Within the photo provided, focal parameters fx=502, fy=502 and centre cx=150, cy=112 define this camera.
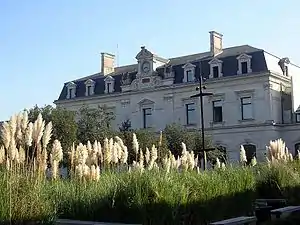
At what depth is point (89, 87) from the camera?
180 ft

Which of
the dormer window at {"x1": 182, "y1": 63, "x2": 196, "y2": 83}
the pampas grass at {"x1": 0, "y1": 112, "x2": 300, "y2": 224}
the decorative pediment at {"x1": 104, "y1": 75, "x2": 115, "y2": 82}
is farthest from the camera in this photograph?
the decorative pediment at {"x1": 104, "y1": 75, "x2": 115, "y2": 82}

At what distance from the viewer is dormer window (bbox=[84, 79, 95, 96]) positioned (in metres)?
54.4

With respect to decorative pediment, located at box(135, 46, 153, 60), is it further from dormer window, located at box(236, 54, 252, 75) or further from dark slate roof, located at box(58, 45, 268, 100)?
dormer window, located at box(236, 54, 252, 75)

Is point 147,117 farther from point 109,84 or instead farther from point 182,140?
point 182,140

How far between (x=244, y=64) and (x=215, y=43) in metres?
5.29

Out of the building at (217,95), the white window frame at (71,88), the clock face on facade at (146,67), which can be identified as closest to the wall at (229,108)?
the building at (217,95)

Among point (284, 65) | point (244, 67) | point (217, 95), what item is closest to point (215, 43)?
point (244, 67)

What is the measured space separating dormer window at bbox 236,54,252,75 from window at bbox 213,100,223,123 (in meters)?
3.52

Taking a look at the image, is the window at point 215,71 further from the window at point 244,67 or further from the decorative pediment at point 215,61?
the window at point 244,67

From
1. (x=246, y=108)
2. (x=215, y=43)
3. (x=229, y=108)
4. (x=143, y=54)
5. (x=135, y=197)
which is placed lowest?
(x=135, y=197)

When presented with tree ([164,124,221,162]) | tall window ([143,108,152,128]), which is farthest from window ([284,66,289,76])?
tall window ([143,108,152,128])

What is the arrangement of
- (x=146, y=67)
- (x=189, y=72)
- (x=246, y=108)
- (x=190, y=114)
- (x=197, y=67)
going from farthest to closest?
(x=146, y=67) → (x=189, y=72) → (x=190, y=114) → (x=197, y=67) → (x=246, y=108)

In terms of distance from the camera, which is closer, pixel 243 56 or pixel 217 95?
pixel 243 56

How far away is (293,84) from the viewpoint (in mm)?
44625
